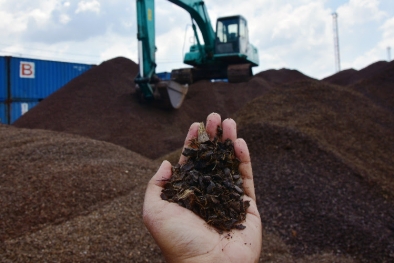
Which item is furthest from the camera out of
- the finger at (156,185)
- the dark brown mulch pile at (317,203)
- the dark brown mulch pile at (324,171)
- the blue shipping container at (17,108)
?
the blue shipping container at (17,108)

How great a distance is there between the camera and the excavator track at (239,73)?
1294 cm

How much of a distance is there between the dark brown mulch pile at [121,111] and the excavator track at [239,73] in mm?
1492

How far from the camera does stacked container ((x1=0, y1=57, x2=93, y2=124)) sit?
Answer: 15.1m

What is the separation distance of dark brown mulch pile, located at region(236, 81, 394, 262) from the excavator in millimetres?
3900

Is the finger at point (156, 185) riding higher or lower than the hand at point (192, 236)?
higher

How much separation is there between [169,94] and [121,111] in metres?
1.71

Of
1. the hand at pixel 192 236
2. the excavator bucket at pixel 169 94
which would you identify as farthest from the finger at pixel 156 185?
the excavator bucket at pixel 169 94

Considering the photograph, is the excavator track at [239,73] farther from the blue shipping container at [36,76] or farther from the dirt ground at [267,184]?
the blue shipping container at [36,76]

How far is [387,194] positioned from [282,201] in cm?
173

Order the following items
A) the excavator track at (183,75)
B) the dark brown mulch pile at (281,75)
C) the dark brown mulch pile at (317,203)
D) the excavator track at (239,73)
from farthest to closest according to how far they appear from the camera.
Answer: the dark brown mulch pile at (281,75) < the excavator track at (183,75) < the excavator track at (239,73) < the dark brown mulch pile at (317,203)

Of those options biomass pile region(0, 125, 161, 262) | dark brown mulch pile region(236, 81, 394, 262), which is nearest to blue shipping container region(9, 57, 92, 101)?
biomass pile region(0, 125, 161, 262)

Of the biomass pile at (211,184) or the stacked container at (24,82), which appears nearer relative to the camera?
the biomass pile at (211,184)

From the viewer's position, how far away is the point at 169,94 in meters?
12.5

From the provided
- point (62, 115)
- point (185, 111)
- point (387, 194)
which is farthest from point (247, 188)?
point (185, 111)
